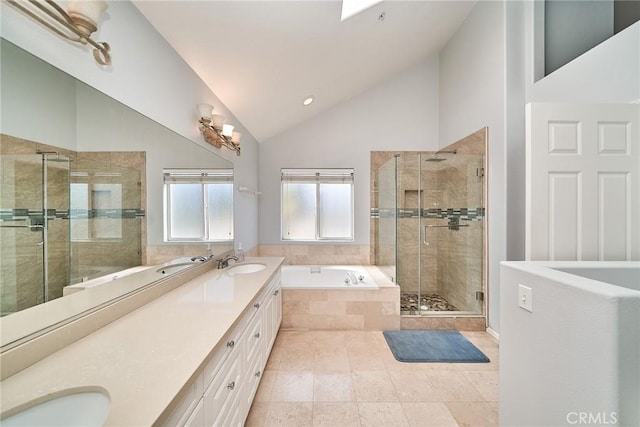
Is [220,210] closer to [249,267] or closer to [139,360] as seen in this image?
[249,267]

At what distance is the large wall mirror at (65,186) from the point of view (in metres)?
0.82

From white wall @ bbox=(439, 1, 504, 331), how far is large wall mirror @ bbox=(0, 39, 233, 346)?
3094 mm

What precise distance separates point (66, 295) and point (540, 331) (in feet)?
6.55

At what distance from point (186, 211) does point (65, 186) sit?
93cm

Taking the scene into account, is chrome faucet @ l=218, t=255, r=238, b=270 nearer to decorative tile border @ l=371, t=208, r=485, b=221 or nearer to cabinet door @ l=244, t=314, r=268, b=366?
cabinet door @ l=244, t=314, r=268, b=366

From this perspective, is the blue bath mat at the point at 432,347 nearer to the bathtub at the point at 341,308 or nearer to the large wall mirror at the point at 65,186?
the bathtub at the point at 341,308

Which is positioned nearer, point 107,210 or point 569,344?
point 569,344

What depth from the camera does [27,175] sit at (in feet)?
2.80

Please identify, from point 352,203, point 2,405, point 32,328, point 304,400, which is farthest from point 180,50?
point 352,203

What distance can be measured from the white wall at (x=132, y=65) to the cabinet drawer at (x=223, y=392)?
4.74ft

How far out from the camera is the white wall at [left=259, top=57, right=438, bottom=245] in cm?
404

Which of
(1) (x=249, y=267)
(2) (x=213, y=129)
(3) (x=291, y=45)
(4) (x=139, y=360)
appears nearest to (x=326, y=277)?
(1) (x=249, y=267)

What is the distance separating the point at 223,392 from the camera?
1.15 meters

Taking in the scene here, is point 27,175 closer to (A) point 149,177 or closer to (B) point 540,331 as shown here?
(A) point 149,177
